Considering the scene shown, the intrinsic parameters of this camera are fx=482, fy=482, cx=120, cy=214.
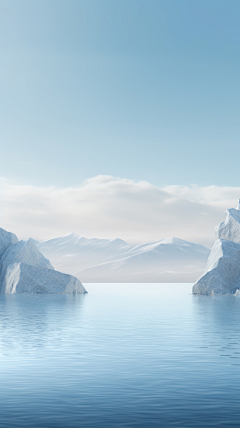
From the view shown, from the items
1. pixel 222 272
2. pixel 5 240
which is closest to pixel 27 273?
pixel 5 240

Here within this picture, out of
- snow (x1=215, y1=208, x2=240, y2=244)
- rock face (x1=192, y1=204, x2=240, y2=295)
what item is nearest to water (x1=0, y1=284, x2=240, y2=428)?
rock face (x1=192, y1=204, x2=240, y2=295)

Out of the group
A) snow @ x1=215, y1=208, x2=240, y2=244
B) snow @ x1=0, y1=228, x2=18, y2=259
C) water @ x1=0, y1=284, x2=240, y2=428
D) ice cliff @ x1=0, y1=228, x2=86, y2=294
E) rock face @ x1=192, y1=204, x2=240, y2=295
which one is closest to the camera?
water @ x1=0, y1=284, x2=240, y2=428

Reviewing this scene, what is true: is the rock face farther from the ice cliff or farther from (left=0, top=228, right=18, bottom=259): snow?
(left=0, top=228, right=18, bottom=259): snow

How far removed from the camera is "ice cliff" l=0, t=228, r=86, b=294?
9044 cm

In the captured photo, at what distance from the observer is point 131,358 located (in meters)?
21.0

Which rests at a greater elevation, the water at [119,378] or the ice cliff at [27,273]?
the ice cliff at [27,273]

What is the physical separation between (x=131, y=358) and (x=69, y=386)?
229 inches

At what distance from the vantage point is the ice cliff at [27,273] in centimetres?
9044

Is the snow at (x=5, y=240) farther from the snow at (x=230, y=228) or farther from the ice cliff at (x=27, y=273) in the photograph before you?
the snow at (x=230, y=228)

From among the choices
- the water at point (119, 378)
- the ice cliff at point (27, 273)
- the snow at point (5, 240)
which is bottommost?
the water at point (119, 378)

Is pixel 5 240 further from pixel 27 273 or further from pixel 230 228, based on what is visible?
pixel 230 228

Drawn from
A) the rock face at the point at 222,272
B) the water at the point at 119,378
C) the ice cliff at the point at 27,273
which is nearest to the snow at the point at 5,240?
the ice cliff at the point at 27,273

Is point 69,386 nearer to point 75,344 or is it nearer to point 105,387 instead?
point 105,387

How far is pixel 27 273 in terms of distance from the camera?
296 ft
